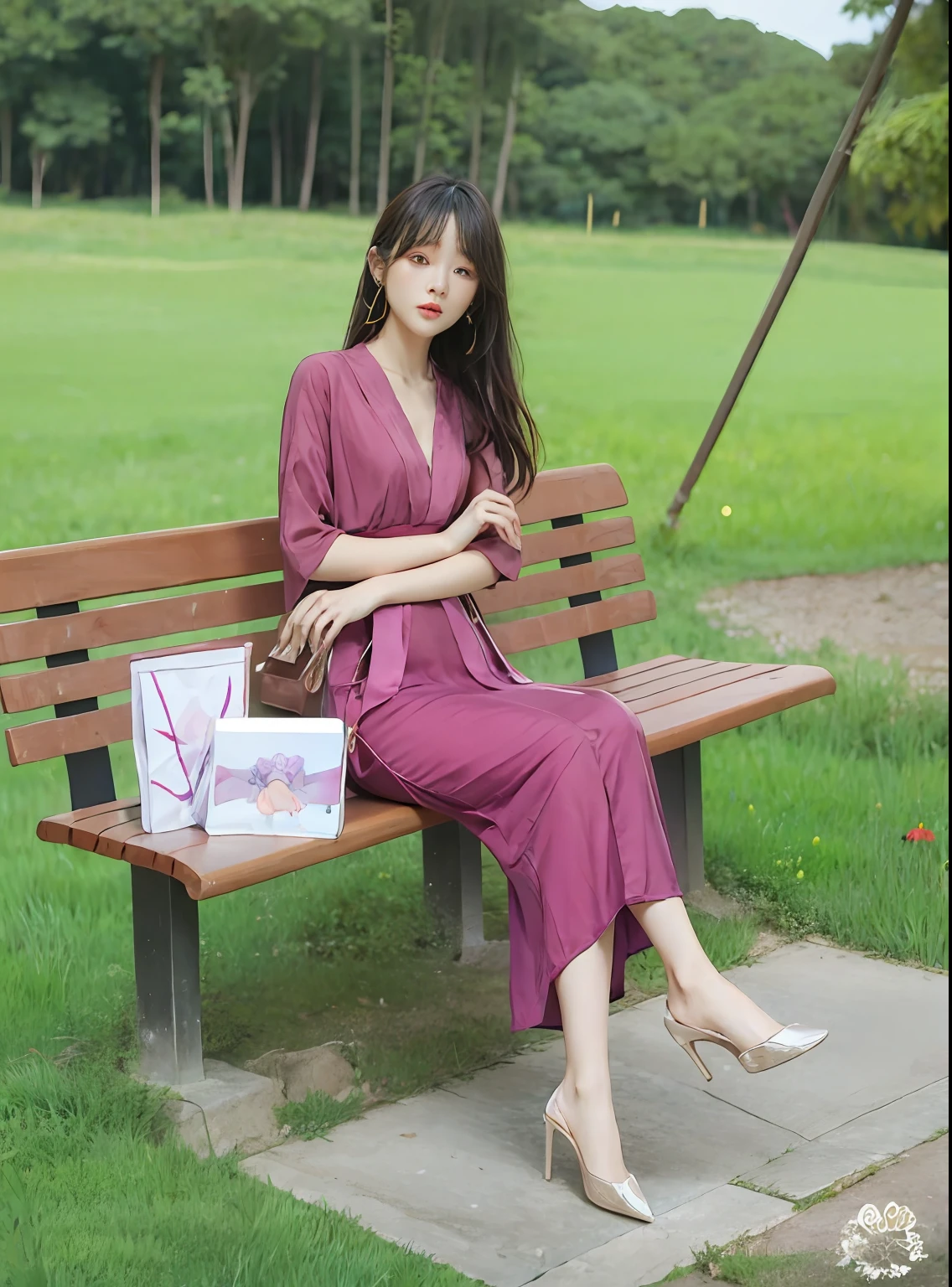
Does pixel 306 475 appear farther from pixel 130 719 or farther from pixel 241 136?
pixel 241 136

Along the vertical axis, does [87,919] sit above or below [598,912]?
below

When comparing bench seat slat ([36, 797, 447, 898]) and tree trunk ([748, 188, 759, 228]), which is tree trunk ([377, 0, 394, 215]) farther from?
bench seat slat ([36, 797, 447, 898])

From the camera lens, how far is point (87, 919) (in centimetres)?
368

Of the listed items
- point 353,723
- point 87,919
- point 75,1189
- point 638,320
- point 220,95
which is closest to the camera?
point 75,1189

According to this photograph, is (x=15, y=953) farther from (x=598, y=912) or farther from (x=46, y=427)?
(x=46, y=427)

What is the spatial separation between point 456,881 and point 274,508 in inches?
159

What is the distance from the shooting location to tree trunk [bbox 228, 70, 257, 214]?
724 centimetres

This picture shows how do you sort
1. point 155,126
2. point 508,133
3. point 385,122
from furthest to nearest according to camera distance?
point 508,133 → point 385,122 → point 155,126

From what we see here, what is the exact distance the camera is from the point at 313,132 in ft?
24.8

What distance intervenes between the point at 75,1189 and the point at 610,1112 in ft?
2.85

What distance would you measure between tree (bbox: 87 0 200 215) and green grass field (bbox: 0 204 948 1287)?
1.90ft

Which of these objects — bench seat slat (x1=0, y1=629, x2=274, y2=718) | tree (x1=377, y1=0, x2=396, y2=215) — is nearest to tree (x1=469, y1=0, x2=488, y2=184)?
tree (x1=377, y1=0, x2=396, y2=215)

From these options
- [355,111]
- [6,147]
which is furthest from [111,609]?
[355,111]

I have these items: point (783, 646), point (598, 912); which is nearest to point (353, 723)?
point (598, 912)
